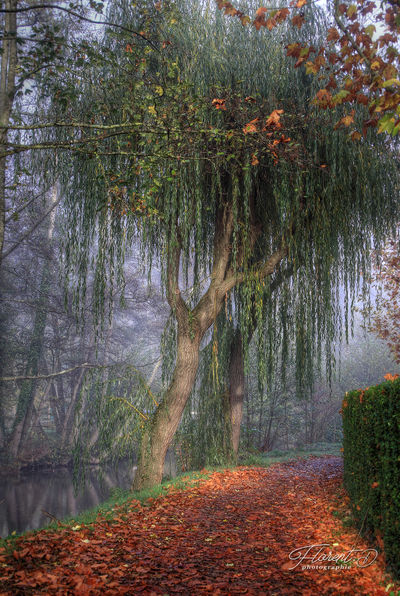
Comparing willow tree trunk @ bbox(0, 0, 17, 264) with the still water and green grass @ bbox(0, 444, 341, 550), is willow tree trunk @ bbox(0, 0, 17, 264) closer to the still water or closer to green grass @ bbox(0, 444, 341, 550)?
green grass @ bbox(0, 444, 341, 550)

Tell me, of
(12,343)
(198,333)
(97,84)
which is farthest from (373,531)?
(12,343)

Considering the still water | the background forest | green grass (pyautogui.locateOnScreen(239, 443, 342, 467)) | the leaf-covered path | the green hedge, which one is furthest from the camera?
green grass (pyautogui.locateOnScreen(239, 443, 342, 467))

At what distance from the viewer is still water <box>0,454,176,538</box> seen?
799cm

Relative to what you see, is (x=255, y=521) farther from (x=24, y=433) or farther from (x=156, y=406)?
(x=24, y=433)

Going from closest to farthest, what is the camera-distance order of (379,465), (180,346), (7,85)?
(379,465), (7,85), (180,346)

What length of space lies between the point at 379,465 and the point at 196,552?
1303mm

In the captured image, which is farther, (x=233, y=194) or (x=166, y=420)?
(x=166, y=420)

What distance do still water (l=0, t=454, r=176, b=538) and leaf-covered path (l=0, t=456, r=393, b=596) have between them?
2.75 m

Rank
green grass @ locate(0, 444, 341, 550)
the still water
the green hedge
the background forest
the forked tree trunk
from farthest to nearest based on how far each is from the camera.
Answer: the still water → the forked tree trunk → the background forest → green grass @ locate(0, 444, 341, 550) → the green hedge

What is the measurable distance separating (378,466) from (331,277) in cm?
321

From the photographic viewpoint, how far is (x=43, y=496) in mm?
9734

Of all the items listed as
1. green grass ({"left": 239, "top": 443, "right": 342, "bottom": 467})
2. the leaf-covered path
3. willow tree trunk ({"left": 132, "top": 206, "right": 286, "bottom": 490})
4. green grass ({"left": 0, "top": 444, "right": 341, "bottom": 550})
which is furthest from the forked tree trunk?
green grass ({"left": 239, "top": 443, "right": 342, "bottom": 467})

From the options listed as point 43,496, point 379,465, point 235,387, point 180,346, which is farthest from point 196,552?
point 43,496

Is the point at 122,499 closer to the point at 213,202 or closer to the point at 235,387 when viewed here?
the point at 235,387
